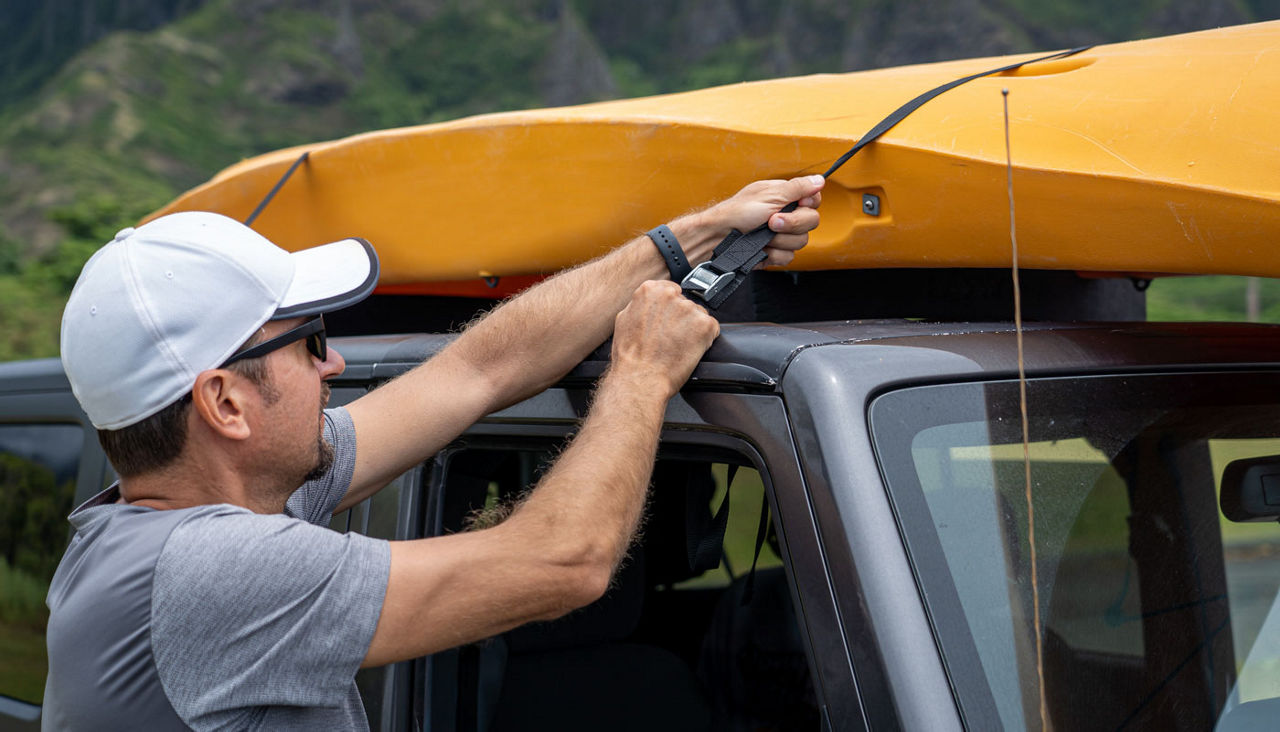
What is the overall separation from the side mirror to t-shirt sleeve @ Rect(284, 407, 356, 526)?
130cm

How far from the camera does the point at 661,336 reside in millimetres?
1616

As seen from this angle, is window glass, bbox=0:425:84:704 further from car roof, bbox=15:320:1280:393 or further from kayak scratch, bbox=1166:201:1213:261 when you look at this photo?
kayak scratch, bbox=1166:201:1213:261

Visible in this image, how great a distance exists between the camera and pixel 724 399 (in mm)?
1529

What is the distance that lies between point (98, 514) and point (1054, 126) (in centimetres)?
139

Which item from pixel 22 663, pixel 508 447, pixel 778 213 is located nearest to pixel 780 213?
pixel 778 213

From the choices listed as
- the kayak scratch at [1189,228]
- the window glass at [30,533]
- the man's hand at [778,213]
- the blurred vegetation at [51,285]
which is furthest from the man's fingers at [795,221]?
the blurred vegetation at [51,285]

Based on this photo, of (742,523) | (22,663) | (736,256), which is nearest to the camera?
(736,256)

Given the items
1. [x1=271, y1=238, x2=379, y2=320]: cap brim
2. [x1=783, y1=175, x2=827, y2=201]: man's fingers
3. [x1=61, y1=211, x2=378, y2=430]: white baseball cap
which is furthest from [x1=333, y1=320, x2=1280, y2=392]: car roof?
[x1=61, y1=211, x2=378, y2=430]: white baseball cap

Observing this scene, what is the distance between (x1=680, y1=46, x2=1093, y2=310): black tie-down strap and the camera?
1726 mm

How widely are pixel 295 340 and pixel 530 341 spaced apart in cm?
35

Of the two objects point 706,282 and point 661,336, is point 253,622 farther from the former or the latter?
point 706,282

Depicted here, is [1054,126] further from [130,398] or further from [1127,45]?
[130,398]

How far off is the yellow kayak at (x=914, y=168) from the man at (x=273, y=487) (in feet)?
0.40

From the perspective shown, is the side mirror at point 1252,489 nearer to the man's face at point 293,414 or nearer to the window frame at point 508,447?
the window frame at point 508,447
